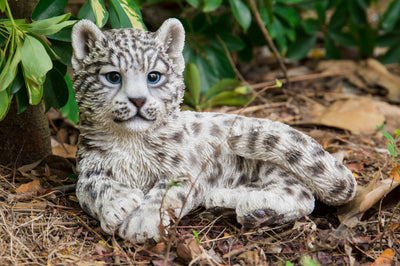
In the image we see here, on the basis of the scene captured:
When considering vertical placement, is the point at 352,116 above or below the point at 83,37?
below

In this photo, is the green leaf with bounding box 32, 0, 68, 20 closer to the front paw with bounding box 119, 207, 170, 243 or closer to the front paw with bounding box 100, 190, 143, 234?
the front paw with bounding box 100, 190, 143, 234

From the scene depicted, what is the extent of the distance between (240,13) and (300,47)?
174 cm

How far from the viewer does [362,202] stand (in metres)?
2.94

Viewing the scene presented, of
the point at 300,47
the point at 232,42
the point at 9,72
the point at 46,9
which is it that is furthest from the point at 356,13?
the point at 9,72

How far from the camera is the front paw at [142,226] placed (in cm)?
258

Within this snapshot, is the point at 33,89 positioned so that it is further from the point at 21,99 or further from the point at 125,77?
the point at 125,77

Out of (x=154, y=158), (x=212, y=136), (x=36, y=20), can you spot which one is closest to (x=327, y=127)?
(x=212, y=136)

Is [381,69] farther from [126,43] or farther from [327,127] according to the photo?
[126,43]

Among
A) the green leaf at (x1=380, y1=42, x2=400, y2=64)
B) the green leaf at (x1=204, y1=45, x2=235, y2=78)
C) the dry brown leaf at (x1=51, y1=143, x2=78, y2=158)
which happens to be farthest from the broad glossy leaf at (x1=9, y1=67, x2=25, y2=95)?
the green leaf at (x1=380, y1=42, x2=400, y2=64)

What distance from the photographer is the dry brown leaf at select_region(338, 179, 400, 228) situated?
2.93m

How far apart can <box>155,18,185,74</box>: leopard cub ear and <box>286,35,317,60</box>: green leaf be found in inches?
132

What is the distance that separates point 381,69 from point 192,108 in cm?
285

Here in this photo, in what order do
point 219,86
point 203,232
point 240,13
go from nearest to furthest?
point 203,232 → point 240,13 → point 219,86

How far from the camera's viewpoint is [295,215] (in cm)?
286
